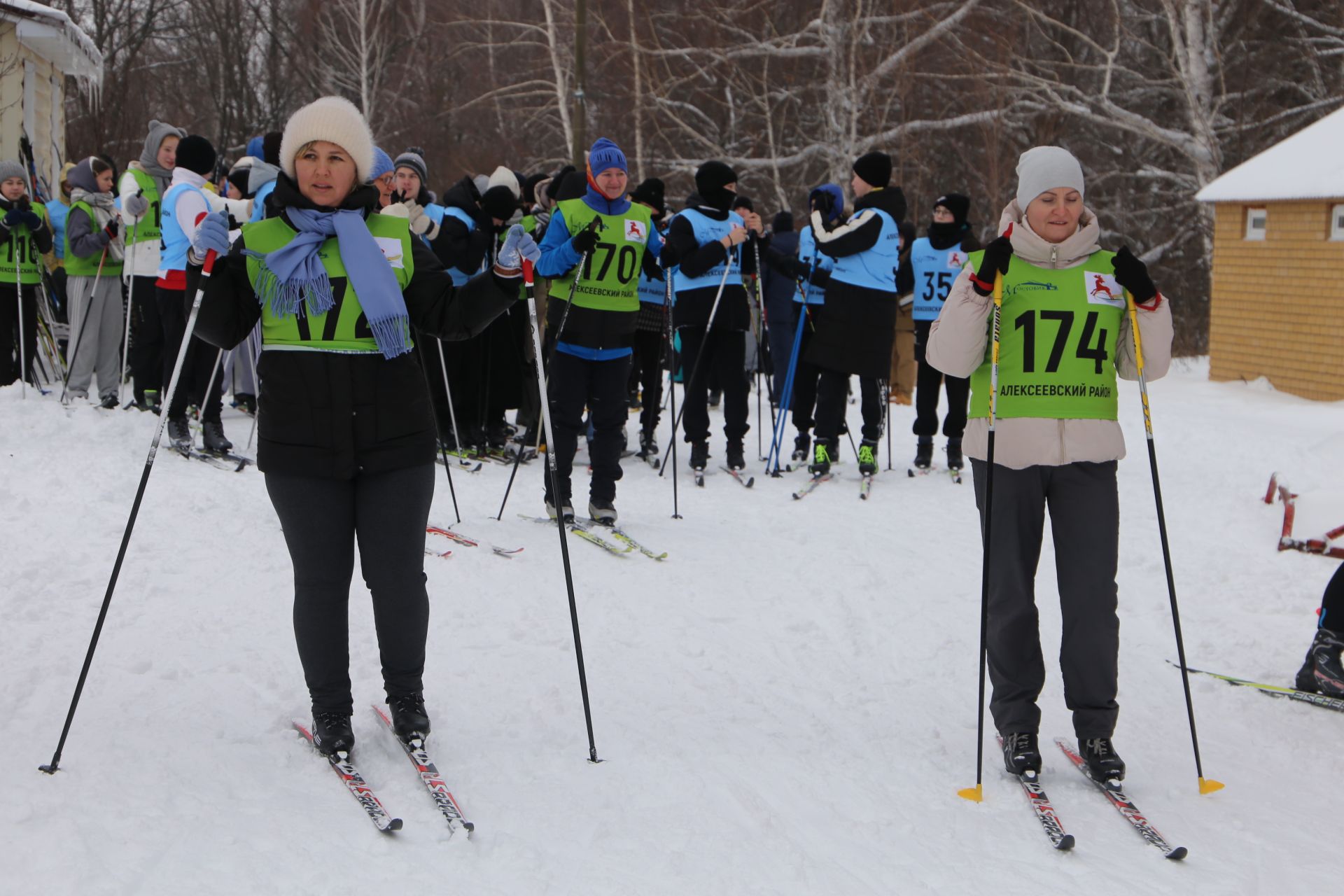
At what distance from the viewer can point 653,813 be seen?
3434 mm

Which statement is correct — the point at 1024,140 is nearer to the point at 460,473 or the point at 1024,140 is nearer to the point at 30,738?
the point at 460,473

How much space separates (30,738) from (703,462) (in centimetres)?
569

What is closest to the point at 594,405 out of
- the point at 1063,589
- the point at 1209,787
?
the point at 1063,589

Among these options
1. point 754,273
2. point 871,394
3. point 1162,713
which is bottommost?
point 1162,713

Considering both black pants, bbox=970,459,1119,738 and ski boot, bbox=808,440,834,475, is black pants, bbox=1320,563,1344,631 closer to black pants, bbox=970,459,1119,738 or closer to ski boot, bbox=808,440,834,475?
black pants, bbox=970,459,1119,738

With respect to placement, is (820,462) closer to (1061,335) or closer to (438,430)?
(438,430)

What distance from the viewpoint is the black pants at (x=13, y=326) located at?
10.0m

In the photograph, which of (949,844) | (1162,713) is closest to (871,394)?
(1162,713)

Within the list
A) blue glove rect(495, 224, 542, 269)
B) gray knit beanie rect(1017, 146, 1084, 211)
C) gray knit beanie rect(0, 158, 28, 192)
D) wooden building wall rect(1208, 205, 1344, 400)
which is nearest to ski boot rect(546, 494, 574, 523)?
blue glove rect(495, 224, 542, 269)

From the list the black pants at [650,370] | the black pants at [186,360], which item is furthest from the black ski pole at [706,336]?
the black pants at [186,360]

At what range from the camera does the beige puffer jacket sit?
11.9 ft

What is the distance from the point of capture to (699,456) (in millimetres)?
8930

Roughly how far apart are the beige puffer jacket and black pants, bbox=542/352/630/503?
325 centimetres

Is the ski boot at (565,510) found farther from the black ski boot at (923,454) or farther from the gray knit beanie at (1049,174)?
the gray knit beanie at (1049,174)
